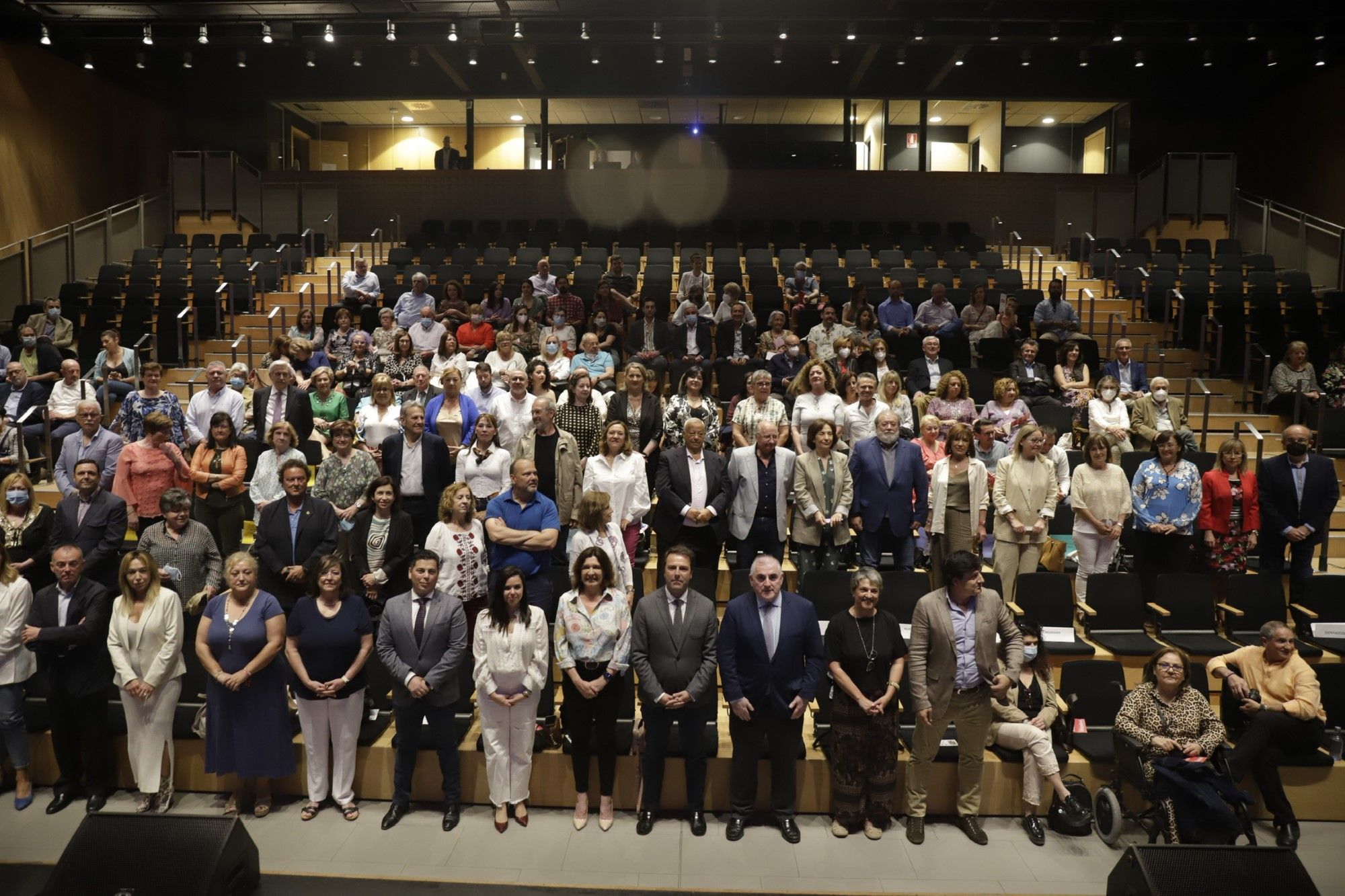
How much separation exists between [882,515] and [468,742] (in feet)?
8.93

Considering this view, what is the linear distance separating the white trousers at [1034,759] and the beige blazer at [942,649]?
33cm

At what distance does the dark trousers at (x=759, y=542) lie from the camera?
20.4 ft

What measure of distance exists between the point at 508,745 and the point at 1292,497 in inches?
206

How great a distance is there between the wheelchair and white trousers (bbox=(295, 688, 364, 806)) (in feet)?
11.9

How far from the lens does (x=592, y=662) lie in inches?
194

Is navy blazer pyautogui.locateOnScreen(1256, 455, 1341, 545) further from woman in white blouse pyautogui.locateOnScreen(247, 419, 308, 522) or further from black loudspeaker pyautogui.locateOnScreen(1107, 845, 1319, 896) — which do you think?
woman in white blouse pyautogui.locateOnScreen(247, 419, 308, 522)

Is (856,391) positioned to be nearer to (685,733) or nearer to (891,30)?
(685,733)

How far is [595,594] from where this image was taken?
498cm

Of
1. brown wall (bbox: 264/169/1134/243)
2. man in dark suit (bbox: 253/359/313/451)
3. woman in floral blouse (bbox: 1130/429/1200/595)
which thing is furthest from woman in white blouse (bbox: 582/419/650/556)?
brown wall (bbox: 264/169/1134/243)

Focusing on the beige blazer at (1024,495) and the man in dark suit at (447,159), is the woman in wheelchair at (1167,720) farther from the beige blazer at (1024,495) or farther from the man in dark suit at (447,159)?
the man in dark suit at (447,159)

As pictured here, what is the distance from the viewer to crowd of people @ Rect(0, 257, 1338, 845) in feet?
16.2

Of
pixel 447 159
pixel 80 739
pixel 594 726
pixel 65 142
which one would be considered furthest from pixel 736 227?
pixel 80 739

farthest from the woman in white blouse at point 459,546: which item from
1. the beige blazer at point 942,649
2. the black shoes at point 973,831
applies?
the black shoes at point 973,831

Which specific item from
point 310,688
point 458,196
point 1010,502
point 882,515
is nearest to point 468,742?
point 310,688
